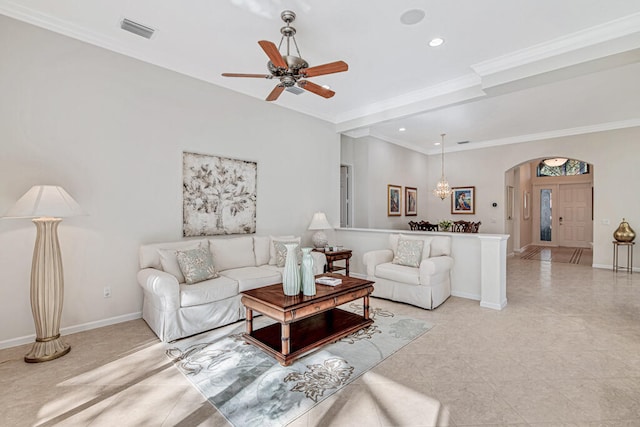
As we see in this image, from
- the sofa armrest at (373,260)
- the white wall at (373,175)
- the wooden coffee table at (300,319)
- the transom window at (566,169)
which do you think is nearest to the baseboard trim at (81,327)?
the wooden coffee table at (300,319)

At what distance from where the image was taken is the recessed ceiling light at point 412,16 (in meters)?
2.92

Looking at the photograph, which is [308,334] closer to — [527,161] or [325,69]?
[325,69]

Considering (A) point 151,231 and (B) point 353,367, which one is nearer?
(B) point 353,367

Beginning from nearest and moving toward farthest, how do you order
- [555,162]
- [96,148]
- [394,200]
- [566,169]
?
[96,148] < [394,200] < [555,162] < [566,169]

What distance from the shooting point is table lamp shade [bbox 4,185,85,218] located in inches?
103

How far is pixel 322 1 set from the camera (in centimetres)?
279

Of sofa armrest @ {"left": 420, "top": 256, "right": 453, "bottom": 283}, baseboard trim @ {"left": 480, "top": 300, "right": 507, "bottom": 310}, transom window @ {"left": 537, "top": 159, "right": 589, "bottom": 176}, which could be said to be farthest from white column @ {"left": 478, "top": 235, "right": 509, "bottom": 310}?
transom window @ {"left": 537, "top": 159, "right": 589, "bottom": 176}

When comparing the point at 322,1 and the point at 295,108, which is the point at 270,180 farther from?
the point at 322,1

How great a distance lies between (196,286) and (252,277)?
646 millimetres

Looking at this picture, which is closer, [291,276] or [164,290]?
[291,276]

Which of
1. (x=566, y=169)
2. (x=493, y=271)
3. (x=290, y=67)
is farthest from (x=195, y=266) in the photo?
(x=566, y=169)

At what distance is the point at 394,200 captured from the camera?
8.02 m

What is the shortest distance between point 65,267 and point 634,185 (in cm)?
998

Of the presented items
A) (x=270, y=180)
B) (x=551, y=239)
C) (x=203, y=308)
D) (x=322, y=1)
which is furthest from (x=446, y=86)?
(x=551, y=239)
